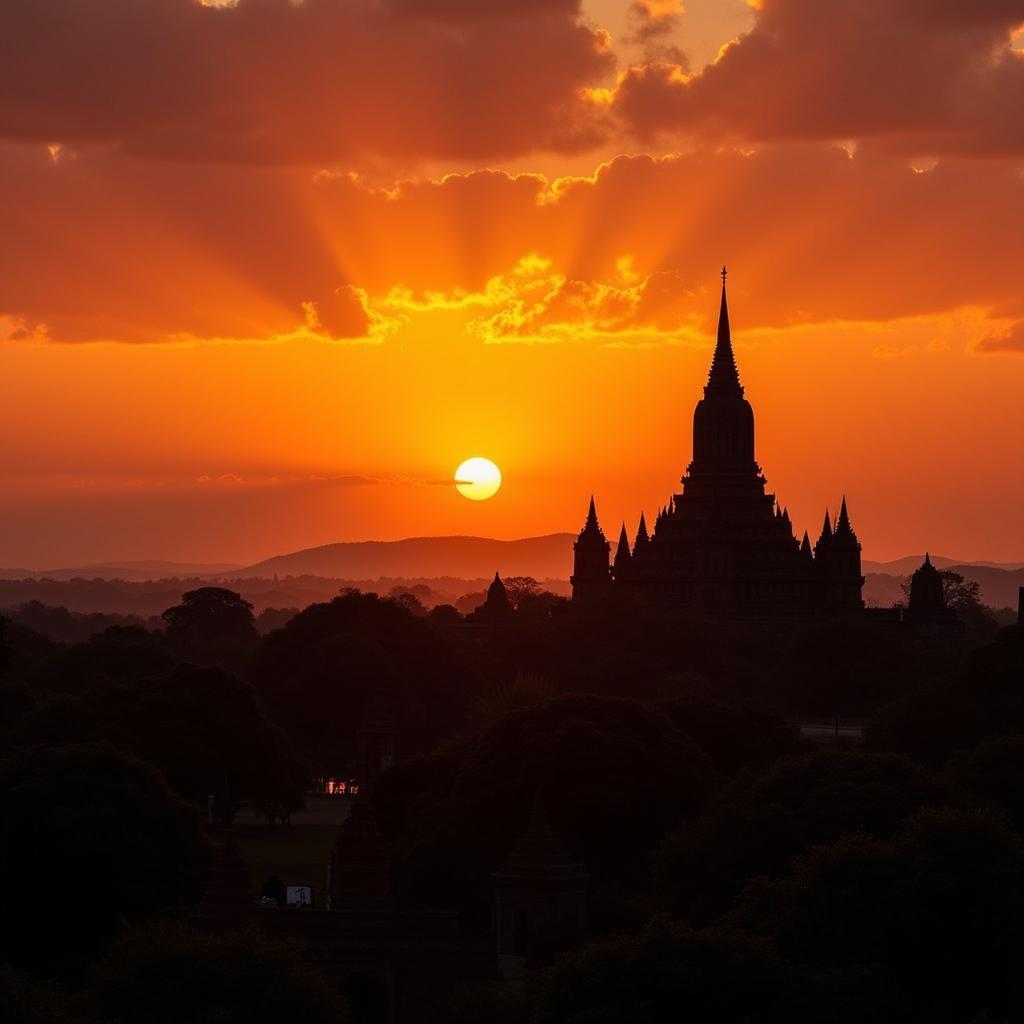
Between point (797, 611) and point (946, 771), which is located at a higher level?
point (797, 611)

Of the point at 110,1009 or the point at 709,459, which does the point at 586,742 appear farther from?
the point at 709,459

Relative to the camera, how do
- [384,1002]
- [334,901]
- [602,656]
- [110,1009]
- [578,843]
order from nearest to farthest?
[110,1009], [384,1002], [334,901], [578,843], [602,656]

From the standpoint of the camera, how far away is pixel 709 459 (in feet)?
631

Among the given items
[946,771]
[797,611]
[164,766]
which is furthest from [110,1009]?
[797,611]

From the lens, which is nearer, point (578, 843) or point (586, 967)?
point (586, 967)

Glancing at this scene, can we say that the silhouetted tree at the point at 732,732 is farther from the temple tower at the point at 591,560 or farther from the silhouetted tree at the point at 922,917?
the temple tower at the point at 591,560

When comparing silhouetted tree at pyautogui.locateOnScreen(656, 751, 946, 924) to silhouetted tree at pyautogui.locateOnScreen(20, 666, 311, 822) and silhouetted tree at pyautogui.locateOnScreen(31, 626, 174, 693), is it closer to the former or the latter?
silhouetted tree at pyautogui.locateOnScreen(20, 666, 311, 822)

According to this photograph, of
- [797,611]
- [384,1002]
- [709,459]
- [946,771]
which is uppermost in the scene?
[709,459]

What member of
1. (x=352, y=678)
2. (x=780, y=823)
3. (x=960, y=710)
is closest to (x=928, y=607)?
(x=352, y=678)

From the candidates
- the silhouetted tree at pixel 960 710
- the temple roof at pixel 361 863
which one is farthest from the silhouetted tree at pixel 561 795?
the silhouetted tree at pixel 960 710

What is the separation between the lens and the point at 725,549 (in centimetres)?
18150

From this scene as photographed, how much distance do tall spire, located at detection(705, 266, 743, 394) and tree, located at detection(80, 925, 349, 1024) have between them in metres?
148

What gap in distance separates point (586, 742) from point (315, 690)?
2226 inches

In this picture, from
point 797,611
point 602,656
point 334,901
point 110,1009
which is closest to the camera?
point 110,1009
